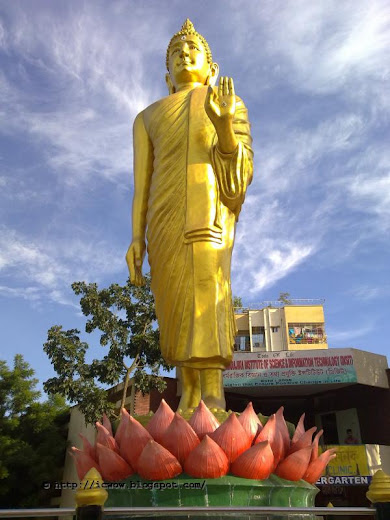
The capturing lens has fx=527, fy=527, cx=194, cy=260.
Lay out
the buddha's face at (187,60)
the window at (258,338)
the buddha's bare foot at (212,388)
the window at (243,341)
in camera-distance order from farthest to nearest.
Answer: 1. the window at (243,341)
2. the window at (258,338)
3. the buddha's face at (187,60)
4. the buddha's bare foot at (212,388)

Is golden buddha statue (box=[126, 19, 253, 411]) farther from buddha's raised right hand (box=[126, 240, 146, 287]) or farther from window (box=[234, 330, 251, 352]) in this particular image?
window (box=[234, 330, 251, 352])

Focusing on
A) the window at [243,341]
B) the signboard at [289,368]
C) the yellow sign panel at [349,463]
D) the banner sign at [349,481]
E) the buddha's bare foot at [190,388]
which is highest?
the window at [243,341]

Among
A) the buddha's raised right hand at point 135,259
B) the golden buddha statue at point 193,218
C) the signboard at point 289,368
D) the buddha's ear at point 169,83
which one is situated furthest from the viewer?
the signboard at point 289,368

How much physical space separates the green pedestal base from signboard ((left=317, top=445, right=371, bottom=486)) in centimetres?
1097

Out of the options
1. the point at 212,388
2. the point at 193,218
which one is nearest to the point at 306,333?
the point at 193,218

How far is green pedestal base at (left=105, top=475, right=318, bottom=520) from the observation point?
8.45ft

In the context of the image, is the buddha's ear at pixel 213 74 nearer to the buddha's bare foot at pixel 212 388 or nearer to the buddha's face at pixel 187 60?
the buddha's face at pixel 187 60

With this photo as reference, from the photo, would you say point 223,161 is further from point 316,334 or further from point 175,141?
point 316,334

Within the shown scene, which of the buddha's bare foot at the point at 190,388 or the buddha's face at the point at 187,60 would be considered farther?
the buddha's face at the point at 187,60

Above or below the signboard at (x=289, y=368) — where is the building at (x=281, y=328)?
above

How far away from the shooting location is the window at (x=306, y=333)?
2514 centimetres

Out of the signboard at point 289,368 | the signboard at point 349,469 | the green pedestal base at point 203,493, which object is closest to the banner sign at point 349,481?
the signboard at point 349,469

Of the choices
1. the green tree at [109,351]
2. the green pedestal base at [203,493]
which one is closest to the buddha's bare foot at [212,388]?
the green pedestal base at [203,493]

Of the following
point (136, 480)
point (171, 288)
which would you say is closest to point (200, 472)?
point (136, 480)
